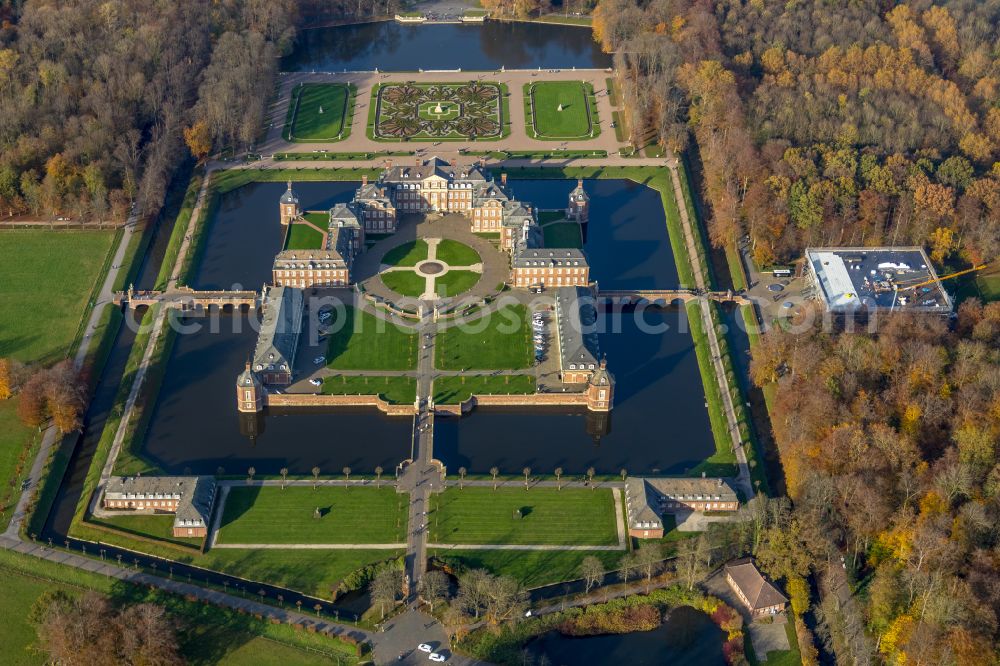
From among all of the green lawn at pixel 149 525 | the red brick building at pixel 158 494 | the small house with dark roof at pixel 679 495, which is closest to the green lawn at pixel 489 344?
the small house with dark roof at pixel 679 495

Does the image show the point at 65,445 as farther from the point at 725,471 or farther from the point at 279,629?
the point at 725,471

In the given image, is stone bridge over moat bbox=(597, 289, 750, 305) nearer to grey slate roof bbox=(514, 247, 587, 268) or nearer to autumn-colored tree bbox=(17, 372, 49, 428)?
grey slate roof bbox=(514, 247, 587, 268)

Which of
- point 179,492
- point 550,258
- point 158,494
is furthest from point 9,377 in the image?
point 550,258

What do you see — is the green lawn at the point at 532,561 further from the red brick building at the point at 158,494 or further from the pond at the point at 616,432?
the red brick building at the point at 158,494

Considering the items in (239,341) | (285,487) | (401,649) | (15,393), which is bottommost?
(401,649)

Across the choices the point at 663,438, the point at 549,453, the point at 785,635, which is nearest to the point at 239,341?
the point at 549,453

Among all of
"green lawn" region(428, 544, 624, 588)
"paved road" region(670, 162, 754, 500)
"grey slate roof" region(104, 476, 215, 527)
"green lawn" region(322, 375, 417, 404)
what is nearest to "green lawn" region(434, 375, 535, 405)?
"green lawn" region(322, 375, 417, 404)
